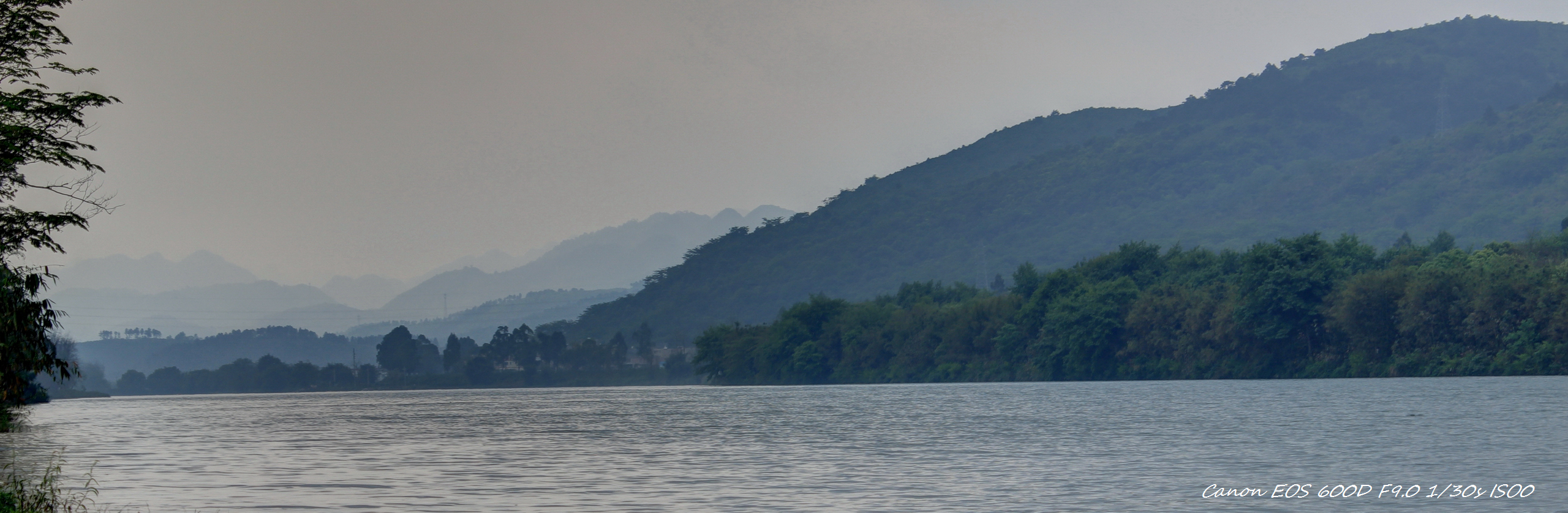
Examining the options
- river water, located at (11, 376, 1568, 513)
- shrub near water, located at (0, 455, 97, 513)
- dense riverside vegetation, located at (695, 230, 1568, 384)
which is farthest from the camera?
dense riverside vegetation, located at (695, 230, 1568, 384)

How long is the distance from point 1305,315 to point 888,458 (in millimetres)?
115158

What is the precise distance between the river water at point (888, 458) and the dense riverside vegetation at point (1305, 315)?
37.6 metres

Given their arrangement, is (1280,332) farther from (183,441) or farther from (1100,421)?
(183,441)

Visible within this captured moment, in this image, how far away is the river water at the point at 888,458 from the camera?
1379 inches

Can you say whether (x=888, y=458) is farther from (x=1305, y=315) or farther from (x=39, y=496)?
(x=1305, y=315)

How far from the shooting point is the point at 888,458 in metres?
49.7

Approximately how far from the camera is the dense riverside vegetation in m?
134

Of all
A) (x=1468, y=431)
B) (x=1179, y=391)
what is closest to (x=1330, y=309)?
(x=1179, y=391)

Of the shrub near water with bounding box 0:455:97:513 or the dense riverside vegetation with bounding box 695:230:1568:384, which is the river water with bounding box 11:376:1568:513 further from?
the dense riverside vegetation with bounding box 695:230:1568:384

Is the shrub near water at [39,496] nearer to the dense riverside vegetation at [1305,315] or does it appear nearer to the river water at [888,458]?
the river water at [888,458]

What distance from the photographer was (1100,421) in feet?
237

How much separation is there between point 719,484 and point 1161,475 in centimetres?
1261

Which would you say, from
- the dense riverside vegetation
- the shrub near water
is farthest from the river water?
→ the dense riverside vegetation

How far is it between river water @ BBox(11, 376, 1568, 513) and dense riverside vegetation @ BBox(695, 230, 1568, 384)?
3758 centimetres
